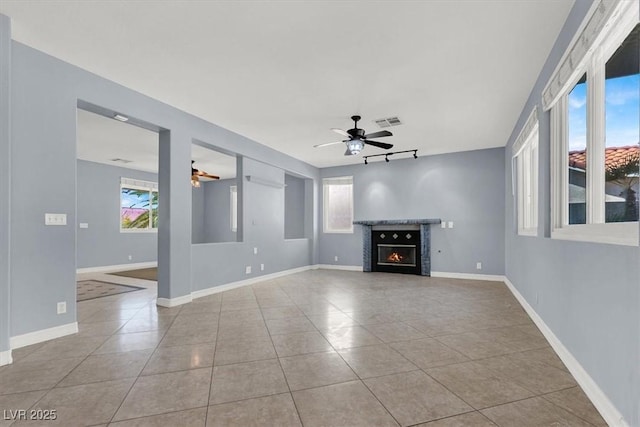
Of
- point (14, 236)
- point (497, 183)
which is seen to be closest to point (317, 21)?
point (14, 236)

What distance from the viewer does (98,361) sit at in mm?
2602

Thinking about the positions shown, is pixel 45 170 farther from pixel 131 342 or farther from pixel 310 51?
Answer: pixel 310 51

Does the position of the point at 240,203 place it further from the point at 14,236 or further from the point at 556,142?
the point at 556,142

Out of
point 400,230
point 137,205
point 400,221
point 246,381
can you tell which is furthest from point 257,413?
point 137,205

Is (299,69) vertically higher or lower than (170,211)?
higher

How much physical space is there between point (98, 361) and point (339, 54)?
3.42 meters

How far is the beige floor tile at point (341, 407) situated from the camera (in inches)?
69.2

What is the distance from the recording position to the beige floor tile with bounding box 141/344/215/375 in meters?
2.46

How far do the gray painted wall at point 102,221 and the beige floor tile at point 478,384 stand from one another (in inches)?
341

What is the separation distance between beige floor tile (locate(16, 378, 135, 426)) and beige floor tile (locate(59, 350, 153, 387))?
93mm

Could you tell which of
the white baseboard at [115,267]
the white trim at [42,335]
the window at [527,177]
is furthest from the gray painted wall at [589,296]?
the white baseboard at [115,267]

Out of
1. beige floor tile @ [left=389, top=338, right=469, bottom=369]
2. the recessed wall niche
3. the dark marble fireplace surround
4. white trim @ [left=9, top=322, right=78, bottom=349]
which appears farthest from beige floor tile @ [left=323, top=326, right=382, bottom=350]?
the recessed wall niche

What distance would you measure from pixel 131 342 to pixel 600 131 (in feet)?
13.6

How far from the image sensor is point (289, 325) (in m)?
3.55
